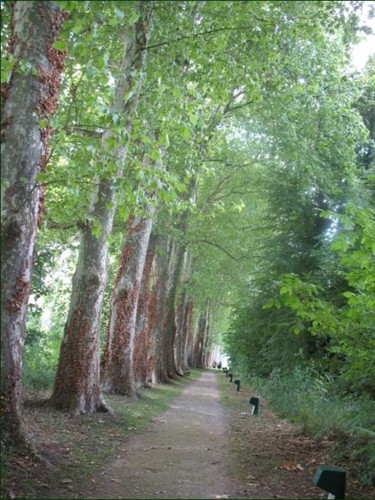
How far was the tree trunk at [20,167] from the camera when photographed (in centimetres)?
545

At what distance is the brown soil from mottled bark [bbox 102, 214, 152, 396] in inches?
114

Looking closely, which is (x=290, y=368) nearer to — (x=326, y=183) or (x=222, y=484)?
(x=326, y=183)

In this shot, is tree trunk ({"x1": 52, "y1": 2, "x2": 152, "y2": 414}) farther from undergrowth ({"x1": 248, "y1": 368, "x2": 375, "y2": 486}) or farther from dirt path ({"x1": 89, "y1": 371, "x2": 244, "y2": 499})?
undergrowth ({"x1": 248, "y1": 368, "x2": 375, "y2": 486})

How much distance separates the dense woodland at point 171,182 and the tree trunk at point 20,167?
2 cm

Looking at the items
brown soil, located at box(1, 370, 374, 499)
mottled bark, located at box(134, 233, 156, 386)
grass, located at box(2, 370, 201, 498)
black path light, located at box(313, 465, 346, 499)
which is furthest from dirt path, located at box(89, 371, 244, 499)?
mottled bark, located at box(134, 233, 156, 386)

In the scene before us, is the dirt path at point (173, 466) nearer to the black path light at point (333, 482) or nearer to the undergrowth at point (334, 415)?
the black path light at point (333, 482)

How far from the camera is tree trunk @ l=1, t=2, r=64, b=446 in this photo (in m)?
5.45

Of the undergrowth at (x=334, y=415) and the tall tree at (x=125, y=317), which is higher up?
the tall tree at (x=125, y=317)

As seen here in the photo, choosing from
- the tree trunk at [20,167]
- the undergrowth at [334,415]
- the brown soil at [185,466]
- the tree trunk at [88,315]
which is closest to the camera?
the tree trunk at [20,167]

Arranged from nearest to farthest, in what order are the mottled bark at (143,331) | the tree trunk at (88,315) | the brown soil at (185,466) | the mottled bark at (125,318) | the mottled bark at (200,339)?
the brown soil at (185,466) → the tree trunk at (88,315) → the mottled bark at (125,318) → the mottled bark at (143,331) → the mottled bark at (200,339)

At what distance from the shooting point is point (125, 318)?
559 inches

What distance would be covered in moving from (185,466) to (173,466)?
18cm

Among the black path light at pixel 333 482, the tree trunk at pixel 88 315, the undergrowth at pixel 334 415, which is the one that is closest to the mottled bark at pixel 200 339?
the undergrowth at pixel 334 415

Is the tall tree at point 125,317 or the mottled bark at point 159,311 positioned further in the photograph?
the mottled bark at point 159,311
